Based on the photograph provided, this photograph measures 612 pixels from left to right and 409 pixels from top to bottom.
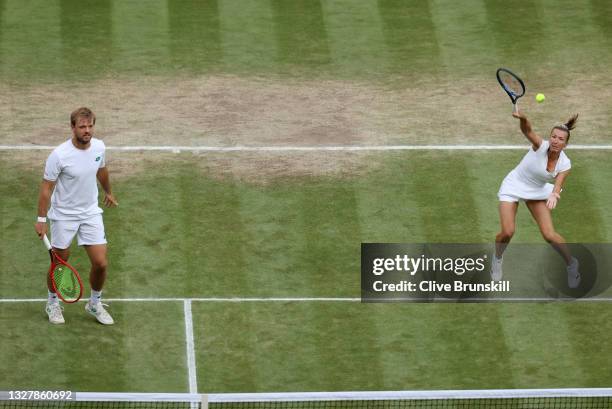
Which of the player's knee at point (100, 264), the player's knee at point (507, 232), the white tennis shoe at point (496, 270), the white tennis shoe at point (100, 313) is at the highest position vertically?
the player's knee at point (100, 264)

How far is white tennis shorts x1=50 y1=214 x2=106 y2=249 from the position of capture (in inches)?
577

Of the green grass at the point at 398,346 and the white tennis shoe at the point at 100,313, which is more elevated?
the white tennis shoe at the point at 100,313

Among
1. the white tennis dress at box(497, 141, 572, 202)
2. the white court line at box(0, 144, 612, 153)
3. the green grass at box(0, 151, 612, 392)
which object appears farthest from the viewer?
the white court line at box(0, 144, 612, 153)

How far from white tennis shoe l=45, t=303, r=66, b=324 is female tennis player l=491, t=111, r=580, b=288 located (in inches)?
195

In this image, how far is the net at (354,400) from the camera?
12.5 metres

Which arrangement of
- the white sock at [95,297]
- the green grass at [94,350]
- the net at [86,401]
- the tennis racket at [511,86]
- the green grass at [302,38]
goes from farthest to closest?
the green grass at [302,38], the tennis racket at [511,86], the white sock at [95,297], the green grass at [94,350], the net at [86,401]

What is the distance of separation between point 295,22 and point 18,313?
28.0 feet

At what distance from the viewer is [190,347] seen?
1494 cm

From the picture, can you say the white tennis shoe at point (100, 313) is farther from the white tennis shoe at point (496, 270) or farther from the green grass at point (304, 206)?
the white tennis shoe at point (496, 270)

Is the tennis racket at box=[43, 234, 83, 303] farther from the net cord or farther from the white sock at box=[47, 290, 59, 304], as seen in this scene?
the net cord

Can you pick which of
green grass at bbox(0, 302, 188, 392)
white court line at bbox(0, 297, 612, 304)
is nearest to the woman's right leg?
white court line at bbox(0, 297, 612, 304)

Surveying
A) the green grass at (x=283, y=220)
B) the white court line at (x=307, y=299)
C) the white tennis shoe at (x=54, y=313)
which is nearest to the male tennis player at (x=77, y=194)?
the white tennis shoe at (x=54, y=313)

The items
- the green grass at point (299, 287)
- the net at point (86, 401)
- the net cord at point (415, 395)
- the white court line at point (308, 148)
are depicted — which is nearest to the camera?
the net at point (86, 401)

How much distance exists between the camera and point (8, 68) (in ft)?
68.4
